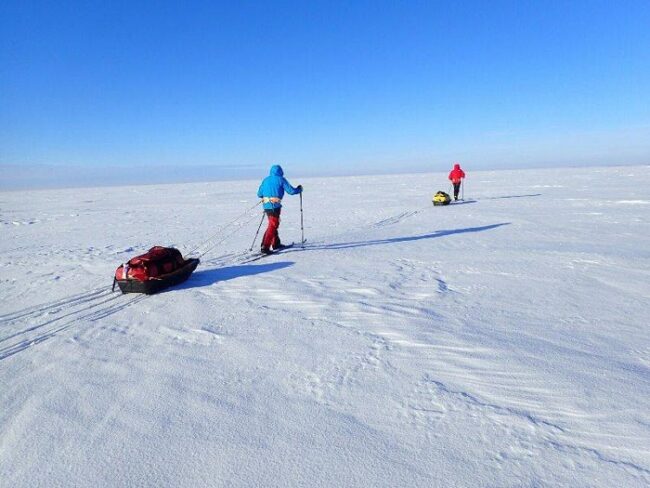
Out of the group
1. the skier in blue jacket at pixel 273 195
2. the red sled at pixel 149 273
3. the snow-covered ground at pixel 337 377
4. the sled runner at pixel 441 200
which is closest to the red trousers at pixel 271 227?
the skier in blue jacket at pixel 273 195

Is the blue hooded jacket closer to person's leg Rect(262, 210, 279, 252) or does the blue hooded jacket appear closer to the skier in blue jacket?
the skier in blue jacket

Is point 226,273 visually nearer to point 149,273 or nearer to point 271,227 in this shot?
point 149,273

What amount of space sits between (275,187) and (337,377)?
4975 millimetres

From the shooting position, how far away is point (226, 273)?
19.8 feet

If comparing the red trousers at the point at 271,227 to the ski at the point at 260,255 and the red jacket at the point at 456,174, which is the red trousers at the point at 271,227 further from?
the red jacket at the point at 456,174

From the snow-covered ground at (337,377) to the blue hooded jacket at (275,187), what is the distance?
151cm

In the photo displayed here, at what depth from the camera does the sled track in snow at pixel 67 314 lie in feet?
12.3

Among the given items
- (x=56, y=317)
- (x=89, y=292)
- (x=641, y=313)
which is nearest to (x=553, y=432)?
(x=641, y=313)

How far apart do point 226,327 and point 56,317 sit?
6.97 feet

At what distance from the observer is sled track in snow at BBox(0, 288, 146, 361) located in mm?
3762

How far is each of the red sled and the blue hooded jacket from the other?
7.99ft

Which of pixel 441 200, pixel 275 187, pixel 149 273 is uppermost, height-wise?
pixel 275 187

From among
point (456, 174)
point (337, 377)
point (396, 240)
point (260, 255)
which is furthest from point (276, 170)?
point (456, 174)

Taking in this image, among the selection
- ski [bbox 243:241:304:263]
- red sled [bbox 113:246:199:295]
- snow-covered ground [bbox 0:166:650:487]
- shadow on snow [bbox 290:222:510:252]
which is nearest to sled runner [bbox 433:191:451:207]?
shadow on snow [bbox 290:222:510:252]
